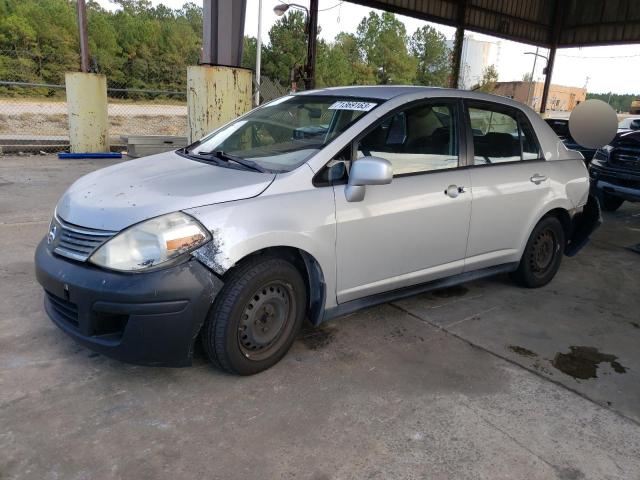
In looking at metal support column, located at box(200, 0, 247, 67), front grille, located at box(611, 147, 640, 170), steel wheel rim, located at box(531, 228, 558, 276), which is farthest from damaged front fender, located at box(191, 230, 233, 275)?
front grille, located at box(611, 147, 640, 170)

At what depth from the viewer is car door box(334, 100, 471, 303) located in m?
3.17

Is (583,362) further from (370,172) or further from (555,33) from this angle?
(555,33)

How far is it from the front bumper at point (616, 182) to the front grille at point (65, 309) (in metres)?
6.84

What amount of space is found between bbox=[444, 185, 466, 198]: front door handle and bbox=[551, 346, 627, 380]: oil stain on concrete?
1271 millimetres

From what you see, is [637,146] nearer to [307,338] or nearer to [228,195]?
[307,338]

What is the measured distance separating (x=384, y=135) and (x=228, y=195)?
1.19m

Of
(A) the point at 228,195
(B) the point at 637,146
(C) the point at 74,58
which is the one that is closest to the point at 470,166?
(A) the point at 228,195

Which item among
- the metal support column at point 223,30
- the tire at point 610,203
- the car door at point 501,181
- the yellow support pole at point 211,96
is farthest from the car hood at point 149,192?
the tire at point 610,203

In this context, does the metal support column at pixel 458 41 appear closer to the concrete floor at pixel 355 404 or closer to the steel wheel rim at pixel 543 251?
the steel wheel rim at pixel 543 251

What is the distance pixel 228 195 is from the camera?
2.75 metres

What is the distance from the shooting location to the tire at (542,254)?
4.42m

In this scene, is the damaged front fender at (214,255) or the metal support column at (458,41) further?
the metal support column at (458,41)

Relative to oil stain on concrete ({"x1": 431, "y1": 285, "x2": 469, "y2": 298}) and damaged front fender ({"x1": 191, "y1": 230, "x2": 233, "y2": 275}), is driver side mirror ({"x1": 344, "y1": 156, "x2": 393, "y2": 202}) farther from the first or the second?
oil stain on concrete ({"x1": 431, "y1": 285, "x2": 469, "y2": 298})

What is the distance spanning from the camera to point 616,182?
7125 millimetres
